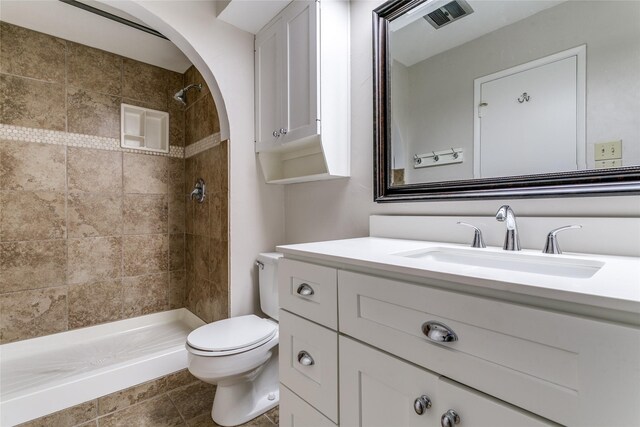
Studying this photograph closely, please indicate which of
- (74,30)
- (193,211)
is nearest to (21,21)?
(74,30)

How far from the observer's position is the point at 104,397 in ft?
5.23

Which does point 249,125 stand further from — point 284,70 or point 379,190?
point 379,190

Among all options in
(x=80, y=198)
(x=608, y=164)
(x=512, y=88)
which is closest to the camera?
(x=608, y=164)

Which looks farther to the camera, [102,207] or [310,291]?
[102,207]

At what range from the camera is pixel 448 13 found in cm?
128

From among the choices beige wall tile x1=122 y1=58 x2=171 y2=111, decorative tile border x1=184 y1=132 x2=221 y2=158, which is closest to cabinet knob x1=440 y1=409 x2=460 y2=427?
decorative tile border x1=184 y1=132 x2=221 y2=158

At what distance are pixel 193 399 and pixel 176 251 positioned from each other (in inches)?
49.3

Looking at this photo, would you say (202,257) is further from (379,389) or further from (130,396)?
(379,389)

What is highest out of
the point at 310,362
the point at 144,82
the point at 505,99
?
the point at 144,82

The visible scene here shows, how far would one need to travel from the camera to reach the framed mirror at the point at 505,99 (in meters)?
0.90

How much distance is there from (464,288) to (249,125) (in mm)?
1663

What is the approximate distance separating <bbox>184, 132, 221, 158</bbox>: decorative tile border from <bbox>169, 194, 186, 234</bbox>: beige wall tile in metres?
0.38

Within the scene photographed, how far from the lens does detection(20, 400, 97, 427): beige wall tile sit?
56.9 inches

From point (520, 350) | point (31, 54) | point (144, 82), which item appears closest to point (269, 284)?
point (520, 350)
